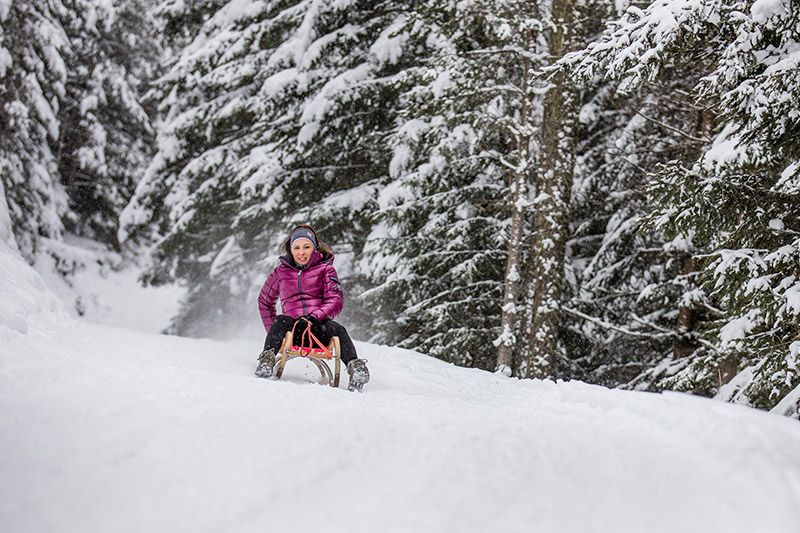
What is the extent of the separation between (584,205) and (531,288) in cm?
262

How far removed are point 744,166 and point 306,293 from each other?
383 centimetres

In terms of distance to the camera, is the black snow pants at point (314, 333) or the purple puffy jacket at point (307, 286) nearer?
the black snow pants at point (314, 333)

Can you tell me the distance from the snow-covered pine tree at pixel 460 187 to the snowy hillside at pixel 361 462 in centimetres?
575

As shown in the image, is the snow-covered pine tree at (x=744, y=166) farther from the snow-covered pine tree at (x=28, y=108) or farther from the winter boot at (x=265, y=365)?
the snow-covered pine tree at (x=28, y=108)

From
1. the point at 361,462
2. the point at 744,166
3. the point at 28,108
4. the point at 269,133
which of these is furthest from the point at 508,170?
the point at 28,108

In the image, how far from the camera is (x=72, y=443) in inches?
97.3

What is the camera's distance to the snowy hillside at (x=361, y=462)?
2.06 metres

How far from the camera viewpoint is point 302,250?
5.80 meters

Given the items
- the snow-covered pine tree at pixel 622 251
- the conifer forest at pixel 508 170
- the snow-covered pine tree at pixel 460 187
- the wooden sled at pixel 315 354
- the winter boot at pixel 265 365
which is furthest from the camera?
the snow-covered pine tree at pixel 622 251

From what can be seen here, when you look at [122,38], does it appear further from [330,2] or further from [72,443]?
[72,443]

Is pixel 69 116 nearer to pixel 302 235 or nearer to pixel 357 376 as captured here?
pixel 302 235

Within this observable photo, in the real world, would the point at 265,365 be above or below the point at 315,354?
below

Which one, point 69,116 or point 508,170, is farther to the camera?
point 69,116

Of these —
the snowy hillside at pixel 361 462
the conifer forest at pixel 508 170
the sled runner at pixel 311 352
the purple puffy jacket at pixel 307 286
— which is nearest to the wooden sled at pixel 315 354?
the sled runner at pixel 311 352
